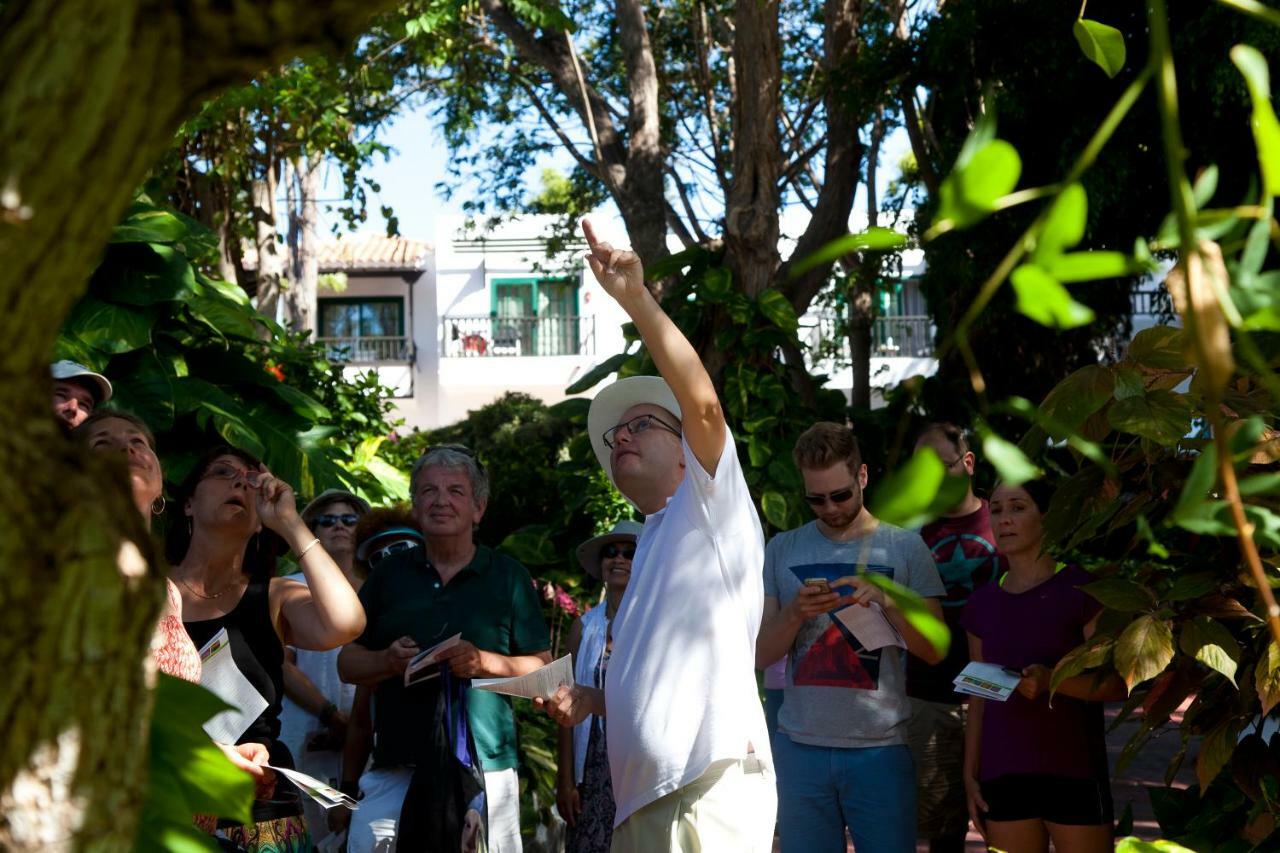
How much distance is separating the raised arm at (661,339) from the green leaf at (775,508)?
20.0ft

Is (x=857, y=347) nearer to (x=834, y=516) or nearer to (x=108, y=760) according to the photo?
(x=834, y=516)

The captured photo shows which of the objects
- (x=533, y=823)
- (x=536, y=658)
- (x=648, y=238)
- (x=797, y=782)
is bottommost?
(x=533, y=823)

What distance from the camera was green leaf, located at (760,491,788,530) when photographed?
923 cm

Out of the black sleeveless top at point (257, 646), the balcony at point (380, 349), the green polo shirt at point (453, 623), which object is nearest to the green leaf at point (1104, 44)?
the black sleeveless top at point (257, 646)

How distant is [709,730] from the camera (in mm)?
3326

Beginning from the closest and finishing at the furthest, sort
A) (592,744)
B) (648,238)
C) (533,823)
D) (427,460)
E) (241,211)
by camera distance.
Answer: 1. (592,744)
2. (427,460)
3. (533,823)
4. (648,238)
5. (241,211)

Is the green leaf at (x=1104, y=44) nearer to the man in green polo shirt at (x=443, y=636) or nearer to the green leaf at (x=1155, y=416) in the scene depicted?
the green leaf at (x=1155, y=416)

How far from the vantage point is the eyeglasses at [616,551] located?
5.87 metres

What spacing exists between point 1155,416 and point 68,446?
2542 mm

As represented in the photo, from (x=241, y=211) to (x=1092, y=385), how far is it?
13.5 m

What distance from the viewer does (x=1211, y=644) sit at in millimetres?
3367

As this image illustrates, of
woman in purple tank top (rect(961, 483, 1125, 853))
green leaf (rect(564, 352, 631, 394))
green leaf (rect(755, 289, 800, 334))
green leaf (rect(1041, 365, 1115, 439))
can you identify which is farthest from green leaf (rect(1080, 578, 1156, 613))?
green leaf (rect(564, 352, 631, 394))

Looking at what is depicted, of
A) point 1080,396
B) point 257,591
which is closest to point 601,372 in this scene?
point 257,591

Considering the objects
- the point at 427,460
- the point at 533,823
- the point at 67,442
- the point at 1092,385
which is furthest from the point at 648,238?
the point at 67,442
